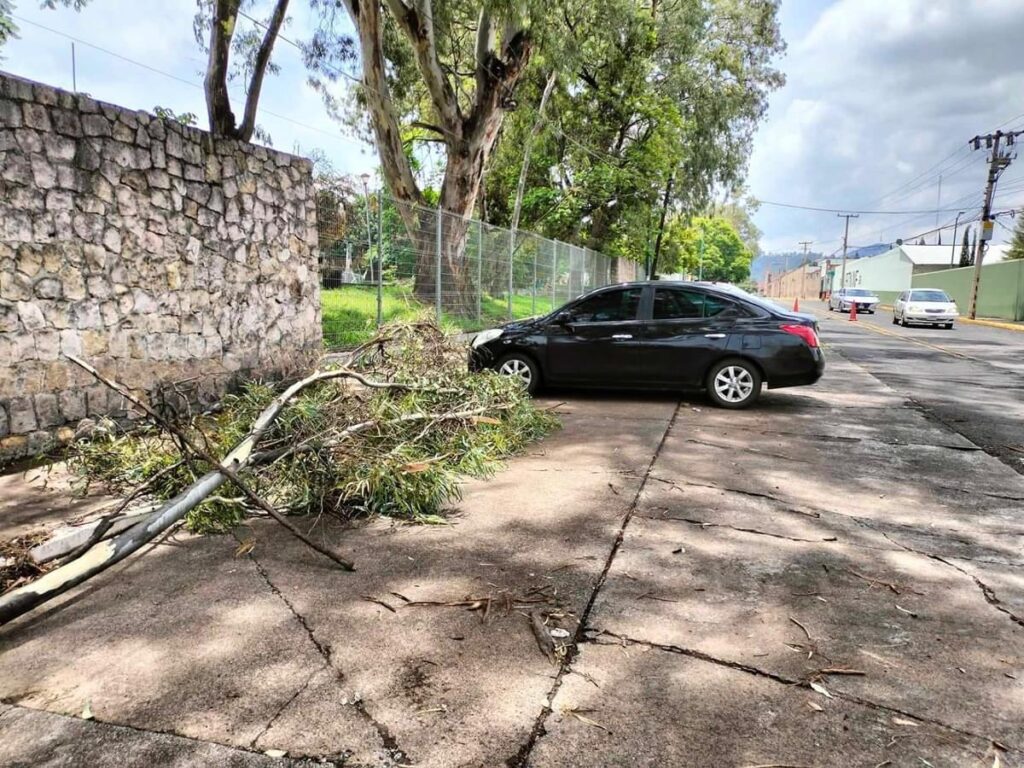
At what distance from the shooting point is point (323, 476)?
4422mm

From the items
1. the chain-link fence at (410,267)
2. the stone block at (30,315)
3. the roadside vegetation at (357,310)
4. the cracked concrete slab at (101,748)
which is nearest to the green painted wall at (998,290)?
the chain-link fence at (410,267)

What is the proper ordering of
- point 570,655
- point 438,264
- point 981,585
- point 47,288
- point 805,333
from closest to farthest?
point 570,655, point 981,585, point 47,288, point 805,333, point 438,264

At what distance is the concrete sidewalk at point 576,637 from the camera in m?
2.26

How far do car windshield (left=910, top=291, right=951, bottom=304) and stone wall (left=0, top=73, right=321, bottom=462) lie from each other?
26.6 m

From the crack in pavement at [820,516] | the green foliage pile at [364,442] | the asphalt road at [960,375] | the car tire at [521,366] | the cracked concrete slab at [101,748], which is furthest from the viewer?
the car tire at [521,366]

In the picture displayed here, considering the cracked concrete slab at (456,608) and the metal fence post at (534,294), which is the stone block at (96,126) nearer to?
the cracked concrete slab at (456,608)

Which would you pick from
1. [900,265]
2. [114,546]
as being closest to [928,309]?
[114,546]

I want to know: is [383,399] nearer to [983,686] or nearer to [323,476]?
[323,476]

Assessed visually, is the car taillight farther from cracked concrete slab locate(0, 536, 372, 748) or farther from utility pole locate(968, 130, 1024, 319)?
utility pole locate(968, 130, 1024, 319)

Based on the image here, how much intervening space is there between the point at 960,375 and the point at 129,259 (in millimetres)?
12806

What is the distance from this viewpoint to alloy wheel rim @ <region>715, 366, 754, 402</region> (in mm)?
8344

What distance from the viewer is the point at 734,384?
8.38 m

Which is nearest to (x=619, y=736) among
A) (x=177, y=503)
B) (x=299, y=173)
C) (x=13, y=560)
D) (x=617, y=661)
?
(x=617, y=661)

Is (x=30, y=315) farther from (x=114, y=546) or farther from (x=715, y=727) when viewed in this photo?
(x=715, y=727)
